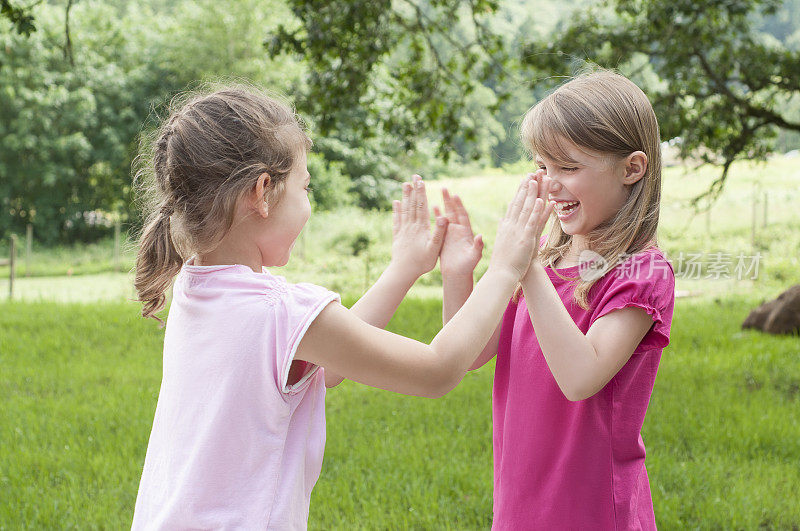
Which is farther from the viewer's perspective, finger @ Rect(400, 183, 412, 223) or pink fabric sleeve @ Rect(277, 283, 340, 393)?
finger @ Rect(400, 183, 412, 223)

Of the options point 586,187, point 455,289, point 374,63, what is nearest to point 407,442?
point 455,289

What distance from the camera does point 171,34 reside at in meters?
25.3

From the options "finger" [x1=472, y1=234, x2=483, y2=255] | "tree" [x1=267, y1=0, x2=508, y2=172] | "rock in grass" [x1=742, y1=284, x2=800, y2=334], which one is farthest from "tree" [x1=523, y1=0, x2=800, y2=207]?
"finger" [x1=472, y1=234, x2=483, y2=255]

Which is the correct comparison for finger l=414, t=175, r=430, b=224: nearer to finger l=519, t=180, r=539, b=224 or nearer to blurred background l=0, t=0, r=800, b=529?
finger l=519, t=180, r=539, b=224

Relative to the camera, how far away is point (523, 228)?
1555 mm

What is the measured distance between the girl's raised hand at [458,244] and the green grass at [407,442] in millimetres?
2020

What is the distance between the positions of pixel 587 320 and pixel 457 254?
1.14ft

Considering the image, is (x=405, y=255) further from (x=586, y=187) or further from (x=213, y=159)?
(x=213, y=159)

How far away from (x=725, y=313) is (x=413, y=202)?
839 centimetres

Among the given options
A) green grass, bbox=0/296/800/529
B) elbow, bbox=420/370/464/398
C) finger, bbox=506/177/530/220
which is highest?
finger, bbox=506/177/530/220

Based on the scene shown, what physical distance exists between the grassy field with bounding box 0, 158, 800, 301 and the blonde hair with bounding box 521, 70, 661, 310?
10800 millimetres

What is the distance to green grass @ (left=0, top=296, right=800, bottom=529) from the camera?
142 inches

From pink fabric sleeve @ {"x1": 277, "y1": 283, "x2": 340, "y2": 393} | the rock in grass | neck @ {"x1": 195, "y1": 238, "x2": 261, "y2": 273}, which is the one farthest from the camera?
the rock in grass

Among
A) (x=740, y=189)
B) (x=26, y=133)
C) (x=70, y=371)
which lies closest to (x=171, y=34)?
(x=26, y=133)
